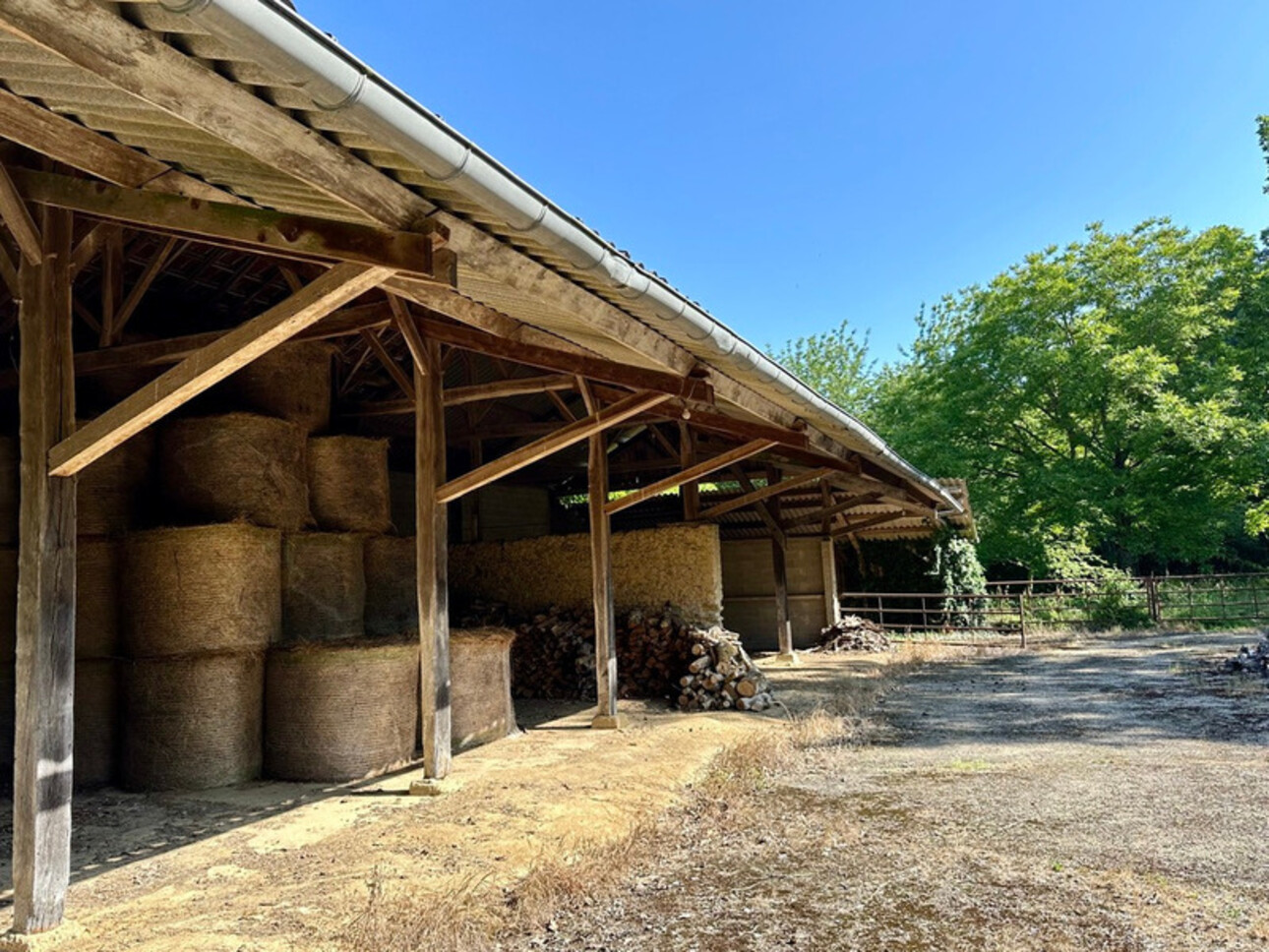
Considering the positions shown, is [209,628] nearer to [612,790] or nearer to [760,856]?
[612,790]

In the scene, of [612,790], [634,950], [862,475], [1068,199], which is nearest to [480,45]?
[862,475]

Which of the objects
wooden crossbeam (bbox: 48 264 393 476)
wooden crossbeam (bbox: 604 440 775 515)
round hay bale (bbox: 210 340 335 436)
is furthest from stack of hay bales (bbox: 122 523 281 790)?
wooden crossbeam (bbox: 604 440 775 515)

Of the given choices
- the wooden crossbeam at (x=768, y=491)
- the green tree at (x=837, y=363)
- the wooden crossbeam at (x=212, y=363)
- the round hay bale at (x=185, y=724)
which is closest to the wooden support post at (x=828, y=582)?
the wooden crossbeam at (x=768, y=491)

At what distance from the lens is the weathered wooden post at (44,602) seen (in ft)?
9.93

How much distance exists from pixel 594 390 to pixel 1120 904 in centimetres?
492

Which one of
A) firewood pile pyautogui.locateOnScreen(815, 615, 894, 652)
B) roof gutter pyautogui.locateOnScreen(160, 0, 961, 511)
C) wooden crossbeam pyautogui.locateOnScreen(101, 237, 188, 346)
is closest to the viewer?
roof gutter pyautogui.locateOnScreen(160, 0, 961, 511)

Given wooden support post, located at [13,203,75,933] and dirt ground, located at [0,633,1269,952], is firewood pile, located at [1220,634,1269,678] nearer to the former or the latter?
dirt ground, located at [0,633,1269,952]

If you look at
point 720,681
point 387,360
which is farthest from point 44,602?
point 720,681

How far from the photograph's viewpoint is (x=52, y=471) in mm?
3186

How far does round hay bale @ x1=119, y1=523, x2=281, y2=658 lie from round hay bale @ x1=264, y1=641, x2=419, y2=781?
0.36 meters

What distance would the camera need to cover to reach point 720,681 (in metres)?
8.68

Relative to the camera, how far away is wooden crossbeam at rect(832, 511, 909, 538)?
46.0ft

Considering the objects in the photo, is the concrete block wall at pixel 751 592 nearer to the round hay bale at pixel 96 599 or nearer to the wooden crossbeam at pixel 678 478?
the wooden crossbeam at pixel 678 478

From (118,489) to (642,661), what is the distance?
18.3 feet
